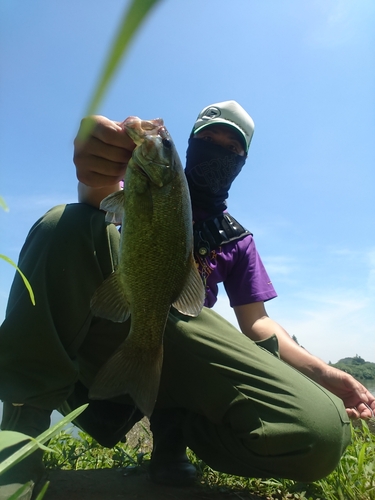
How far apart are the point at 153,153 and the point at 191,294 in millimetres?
649

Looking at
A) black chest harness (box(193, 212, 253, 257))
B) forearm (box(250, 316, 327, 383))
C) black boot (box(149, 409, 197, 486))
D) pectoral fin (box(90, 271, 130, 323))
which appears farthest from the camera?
black chest harness (box(193, 212, 253, 257))

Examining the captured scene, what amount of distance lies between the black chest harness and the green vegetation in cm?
140

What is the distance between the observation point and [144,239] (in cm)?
185

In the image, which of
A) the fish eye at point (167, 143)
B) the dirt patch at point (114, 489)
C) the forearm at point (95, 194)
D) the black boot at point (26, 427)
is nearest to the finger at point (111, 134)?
the fish eye at point (167, 143)

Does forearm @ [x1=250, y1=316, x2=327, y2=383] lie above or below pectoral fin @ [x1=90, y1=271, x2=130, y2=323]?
below

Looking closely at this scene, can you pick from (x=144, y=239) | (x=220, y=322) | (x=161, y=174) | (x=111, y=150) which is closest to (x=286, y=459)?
(x=220, y=322)

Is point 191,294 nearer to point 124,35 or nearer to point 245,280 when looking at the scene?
point 245,280

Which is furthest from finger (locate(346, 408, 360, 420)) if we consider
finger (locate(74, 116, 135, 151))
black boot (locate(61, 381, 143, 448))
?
finger (locate(74, 116, 135, 151))

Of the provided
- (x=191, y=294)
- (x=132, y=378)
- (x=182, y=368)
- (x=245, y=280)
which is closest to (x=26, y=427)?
(x=132, y=378)

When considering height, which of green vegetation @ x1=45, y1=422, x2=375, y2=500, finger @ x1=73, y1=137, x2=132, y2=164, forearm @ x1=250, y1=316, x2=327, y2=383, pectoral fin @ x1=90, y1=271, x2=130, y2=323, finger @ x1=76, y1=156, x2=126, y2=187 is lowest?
green vegetation @ x1=45, y1=422, x2=375, y2=500

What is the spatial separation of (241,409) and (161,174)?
124 cm

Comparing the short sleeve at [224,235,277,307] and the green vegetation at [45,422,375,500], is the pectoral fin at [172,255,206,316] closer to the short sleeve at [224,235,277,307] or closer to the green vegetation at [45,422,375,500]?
the green vegetation at [45,422,375,500]

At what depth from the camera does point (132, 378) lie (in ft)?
6.17

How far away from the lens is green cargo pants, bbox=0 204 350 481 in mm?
1922
